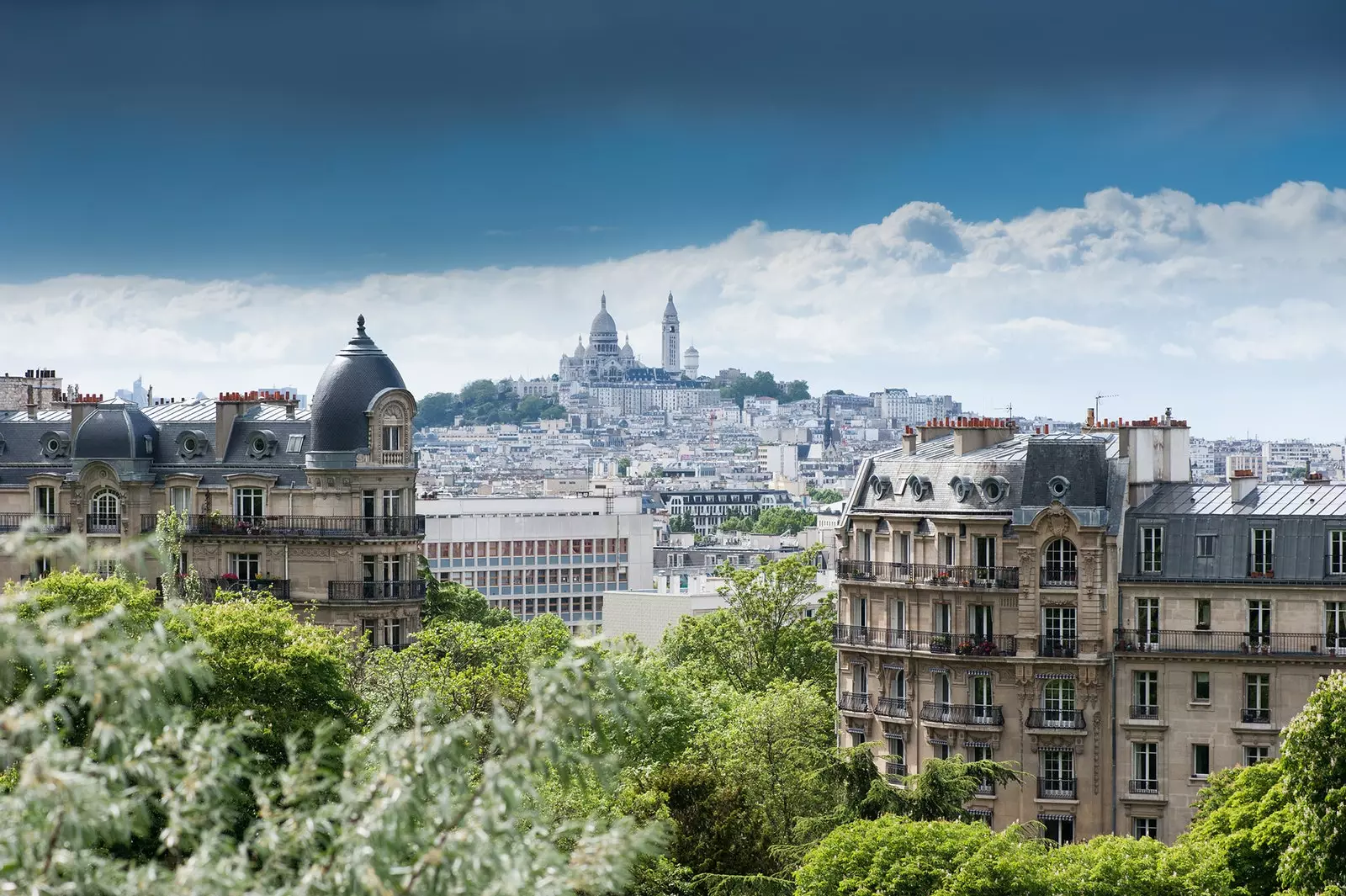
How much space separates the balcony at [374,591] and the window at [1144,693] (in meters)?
27.7

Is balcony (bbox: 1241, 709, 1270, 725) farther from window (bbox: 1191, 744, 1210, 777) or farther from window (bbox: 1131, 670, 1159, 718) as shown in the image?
window (bbox: 1131, 670, 1159, 718)

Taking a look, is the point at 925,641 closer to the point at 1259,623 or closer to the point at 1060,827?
the point at 1060,827

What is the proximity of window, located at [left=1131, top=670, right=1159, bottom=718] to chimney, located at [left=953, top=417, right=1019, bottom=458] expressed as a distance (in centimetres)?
1042

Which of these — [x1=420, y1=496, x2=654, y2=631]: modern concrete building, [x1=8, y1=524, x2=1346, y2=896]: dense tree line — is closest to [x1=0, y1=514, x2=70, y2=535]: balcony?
[x1=8, y1=524, x2=1346, y2=896]: dense tree line

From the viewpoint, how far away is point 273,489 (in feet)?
301

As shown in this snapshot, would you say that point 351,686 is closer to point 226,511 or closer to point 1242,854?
point 226,511

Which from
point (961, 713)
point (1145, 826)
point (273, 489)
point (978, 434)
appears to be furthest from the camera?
point (273, 489)

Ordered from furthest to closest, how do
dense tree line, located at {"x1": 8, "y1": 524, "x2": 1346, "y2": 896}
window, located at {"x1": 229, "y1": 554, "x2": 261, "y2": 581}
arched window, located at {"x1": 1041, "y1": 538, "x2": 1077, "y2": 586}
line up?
window, located at {"x1": 229, "y1": 554, "x2": 261, "y2": 581} → arched window, located at {"x1": 1041, "y1": 538, "x2": 1077, "y2": 586} → dense tree line, located at {"x1": 8, "y1": 524, "x2": 1346, "y2": 896}

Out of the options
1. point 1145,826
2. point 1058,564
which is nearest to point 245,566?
point 1058,564

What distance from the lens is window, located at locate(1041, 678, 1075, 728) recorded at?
A: 78062 mm

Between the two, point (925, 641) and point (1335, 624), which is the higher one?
point (1335, 624)

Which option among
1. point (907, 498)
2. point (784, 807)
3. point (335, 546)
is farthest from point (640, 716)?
point (335, 546)

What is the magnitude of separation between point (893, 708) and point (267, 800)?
2267 inches

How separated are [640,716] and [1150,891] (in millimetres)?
33100
